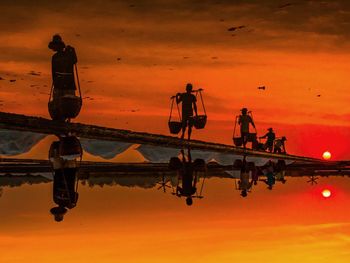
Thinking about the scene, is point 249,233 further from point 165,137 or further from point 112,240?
point 165,137

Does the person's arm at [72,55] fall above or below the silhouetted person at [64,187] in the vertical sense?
above

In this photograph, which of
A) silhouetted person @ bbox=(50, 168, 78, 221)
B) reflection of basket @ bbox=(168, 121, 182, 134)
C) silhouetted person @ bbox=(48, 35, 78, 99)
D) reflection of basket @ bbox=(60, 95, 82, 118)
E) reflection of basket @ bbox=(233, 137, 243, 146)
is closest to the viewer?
silhouetted person @ bbox=(50, 168, 78, 221)

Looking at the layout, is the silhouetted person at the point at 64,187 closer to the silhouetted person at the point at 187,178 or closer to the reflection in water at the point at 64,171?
the reflection in water at the point at 64,171

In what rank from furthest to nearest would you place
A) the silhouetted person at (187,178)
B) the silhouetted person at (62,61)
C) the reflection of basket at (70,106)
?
the silhouetted person at (187,178) → the silhouetted person at (62,61) → the reflection of basket at (70,106)

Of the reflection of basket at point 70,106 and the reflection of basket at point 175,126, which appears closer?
the reflection of basket at point 70,106

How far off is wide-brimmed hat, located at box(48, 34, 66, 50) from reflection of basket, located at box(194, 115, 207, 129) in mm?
12592

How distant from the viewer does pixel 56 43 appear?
13.6 m

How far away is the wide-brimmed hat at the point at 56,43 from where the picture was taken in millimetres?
13562

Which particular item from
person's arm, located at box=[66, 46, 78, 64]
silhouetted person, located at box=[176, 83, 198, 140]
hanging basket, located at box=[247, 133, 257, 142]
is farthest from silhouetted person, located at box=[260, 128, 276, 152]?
person's arm, located at box=[66, 46, 78, 64]

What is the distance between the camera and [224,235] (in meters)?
28.8

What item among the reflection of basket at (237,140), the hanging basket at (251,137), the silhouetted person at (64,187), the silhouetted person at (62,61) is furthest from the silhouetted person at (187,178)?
the silhouetted person at (64,187)

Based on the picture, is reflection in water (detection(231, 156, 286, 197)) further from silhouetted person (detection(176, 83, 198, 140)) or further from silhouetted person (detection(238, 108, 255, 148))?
silhouetted person (detection(176, 83, 198, 140))

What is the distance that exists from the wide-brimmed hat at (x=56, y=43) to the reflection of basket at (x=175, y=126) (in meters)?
13.6

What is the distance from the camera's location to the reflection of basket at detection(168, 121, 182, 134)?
2706 cm
